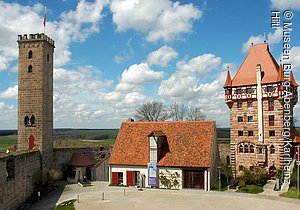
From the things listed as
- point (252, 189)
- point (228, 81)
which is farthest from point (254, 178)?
point (228, 81)

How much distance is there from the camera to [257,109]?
35000mm

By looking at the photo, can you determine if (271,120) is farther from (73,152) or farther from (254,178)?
(73,152)

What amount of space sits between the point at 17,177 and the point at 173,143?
15394mm

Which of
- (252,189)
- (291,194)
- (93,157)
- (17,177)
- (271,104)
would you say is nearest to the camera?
(17,177)

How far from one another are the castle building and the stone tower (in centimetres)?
2106

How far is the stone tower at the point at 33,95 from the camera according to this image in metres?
35.6

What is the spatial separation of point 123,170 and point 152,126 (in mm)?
5867

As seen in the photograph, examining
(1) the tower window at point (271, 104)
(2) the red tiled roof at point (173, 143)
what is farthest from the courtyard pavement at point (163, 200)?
(1) the tower window at point (271, 104)

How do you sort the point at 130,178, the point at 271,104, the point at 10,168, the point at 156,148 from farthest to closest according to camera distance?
the point at 271,104, the point at 130,178, the point at 156,148, the point at 10,168

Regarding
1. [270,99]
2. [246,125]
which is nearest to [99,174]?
[246,125]

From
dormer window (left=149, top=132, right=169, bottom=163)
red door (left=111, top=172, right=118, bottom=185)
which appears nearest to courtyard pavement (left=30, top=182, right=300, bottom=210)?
red door (left=111, top=172, right=118, bottom=185)

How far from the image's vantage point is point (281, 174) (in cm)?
3244

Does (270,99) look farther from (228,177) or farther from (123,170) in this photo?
(123,170)

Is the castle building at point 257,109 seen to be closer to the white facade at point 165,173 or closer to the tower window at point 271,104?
the tower window at point 271,104
